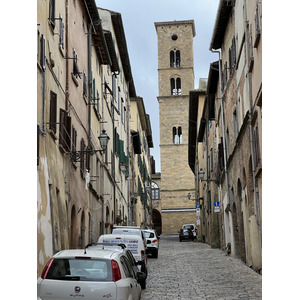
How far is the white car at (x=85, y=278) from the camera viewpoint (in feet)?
28.1

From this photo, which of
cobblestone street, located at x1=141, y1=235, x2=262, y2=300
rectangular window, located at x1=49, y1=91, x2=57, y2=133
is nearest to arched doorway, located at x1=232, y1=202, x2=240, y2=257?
cobblestone street, located at x1=141, y1=235, x2=262, y2=300

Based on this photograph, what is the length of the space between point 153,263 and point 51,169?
9.76m

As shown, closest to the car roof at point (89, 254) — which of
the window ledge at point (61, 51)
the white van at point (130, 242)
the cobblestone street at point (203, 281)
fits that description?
→ the cobblestone street at point (203, 281)

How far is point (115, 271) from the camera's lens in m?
9.01

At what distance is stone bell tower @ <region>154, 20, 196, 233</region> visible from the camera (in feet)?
240

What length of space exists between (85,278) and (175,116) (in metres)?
69.5

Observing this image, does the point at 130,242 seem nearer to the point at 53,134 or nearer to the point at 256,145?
the point at 53,134

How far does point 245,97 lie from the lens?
1900 centimetres

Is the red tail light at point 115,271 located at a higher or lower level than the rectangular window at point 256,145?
lower

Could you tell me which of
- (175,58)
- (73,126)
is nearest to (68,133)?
(73,126)

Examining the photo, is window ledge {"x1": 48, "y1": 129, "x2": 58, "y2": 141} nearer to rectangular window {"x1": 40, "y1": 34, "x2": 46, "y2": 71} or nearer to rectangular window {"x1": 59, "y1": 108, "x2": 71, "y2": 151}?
rectangular window {"x1": 59, "y1": 108, "x2": 71, "y2": 151}

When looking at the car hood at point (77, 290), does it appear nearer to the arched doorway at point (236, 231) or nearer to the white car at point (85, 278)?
the white car at point (85, 278)

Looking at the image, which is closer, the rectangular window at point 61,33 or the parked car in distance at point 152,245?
the rectangular window at point 61,33
